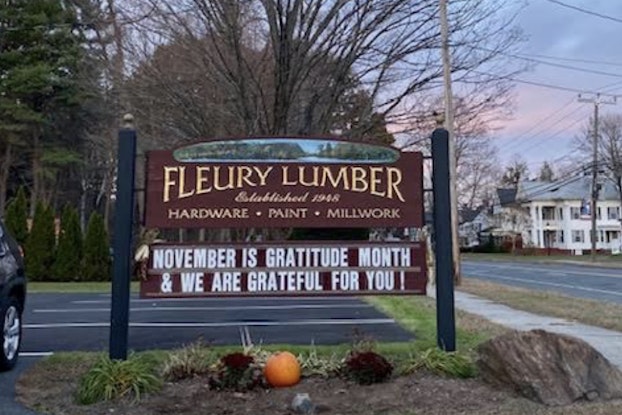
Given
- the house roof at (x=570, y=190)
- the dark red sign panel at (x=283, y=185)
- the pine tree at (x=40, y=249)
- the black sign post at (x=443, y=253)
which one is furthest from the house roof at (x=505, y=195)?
the dark red sign panel at (x=283, y=185)

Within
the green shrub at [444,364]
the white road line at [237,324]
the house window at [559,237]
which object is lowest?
the white road line at [237,324]

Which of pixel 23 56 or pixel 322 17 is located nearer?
pixel 322 17

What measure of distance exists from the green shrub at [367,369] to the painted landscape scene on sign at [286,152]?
195cm

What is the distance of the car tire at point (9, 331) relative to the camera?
24.5 ft

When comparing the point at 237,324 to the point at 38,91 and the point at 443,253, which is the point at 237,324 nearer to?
the point at 443,253

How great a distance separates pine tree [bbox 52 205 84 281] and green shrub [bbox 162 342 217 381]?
2161 cm

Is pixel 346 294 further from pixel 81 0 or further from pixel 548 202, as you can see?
pixel 548 202

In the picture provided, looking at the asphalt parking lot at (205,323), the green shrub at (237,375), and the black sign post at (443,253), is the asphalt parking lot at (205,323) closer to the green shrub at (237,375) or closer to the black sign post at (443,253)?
the black sign post at (443,253)

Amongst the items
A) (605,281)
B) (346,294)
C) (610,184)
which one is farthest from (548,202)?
(346,294)

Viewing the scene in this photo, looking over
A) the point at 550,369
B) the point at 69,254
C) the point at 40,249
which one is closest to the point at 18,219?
the point at 40,249

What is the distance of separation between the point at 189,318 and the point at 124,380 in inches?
264

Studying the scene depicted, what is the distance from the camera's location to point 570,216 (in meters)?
87.0

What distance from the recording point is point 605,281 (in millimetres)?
27188

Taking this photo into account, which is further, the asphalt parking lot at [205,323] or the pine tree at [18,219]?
the pine tree at [18,219]
